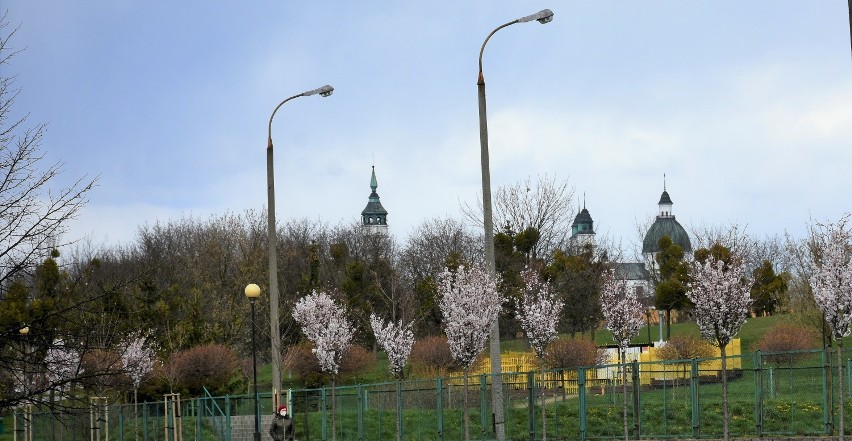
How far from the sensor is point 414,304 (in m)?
74.8

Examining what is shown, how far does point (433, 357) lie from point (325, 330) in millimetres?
4976

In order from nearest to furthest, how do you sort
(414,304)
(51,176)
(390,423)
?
(51,176) < (390,423) < (414,304)

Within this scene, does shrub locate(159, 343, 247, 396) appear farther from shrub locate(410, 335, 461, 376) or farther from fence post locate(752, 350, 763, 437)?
fence post locate(752, 350, 763, 437)

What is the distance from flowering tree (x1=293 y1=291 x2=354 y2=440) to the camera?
177 feet

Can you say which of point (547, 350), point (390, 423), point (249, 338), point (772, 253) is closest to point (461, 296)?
point (390, 423)

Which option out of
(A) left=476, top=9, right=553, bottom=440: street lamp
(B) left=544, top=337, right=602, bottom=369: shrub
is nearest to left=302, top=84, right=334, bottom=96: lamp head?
(A) left=476, top=9, right=553, bottom=440: street lamp

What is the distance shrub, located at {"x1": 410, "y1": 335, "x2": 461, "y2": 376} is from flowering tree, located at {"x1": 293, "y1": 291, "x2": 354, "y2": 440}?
3.34 meters

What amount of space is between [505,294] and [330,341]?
15315 millimetres

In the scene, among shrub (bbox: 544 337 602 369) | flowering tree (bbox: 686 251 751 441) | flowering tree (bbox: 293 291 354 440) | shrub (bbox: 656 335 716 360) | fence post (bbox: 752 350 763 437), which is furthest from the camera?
flowering tree (bbox: 293 291 354 440)

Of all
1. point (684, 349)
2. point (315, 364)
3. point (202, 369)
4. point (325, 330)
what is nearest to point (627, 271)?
point (315, 364)

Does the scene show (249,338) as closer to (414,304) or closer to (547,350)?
(414,304)

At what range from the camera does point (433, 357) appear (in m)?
54.5

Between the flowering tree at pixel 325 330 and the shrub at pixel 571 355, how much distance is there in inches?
378

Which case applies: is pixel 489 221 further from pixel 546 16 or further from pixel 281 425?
pixel 281 425
